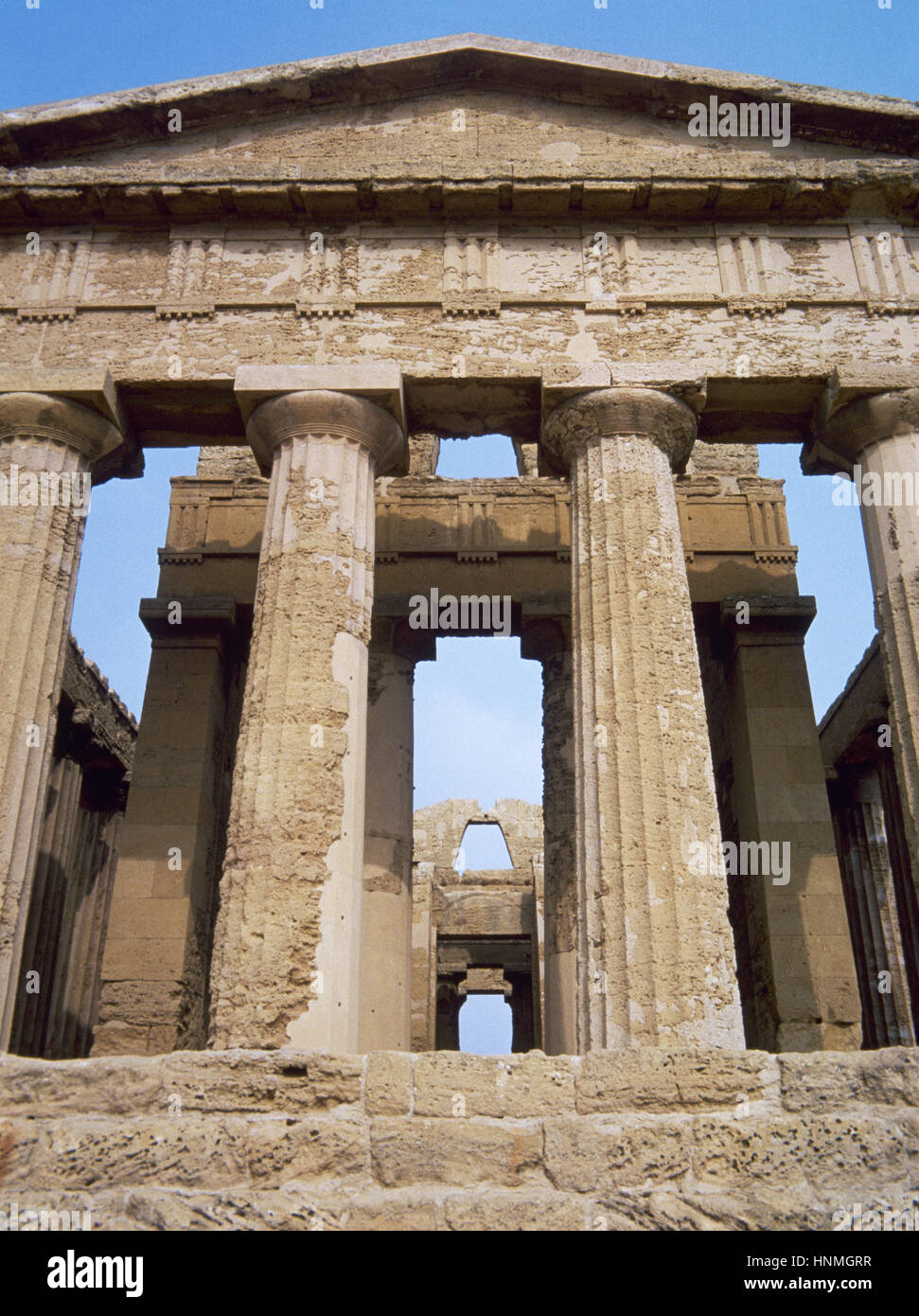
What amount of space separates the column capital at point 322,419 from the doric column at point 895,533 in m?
4.39

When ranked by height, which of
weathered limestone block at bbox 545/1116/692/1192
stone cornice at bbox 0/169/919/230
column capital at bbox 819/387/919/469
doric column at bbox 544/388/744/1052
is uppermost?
stone cornice at bbox 0/169/919/230

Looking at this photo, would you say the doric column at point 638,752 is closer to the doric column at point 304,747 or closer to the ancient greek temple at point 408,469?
the ancient greek temple at point 408,469

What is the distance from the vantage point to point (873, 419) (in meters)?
11.4

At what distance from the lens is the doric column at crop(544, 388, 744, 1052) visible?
28.9ft

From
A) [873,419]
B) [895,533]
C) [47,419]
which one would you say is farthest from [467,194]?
[895,533]

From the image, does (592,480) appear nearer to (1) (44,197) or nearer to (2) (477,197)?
(2) (477,197)

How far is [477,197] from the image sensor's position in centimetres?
1228

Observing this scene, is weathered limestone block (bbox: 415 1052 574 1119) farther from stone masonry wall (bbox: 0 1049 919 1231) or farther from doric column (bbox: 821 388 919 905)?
doric column (bbox: 821 388 919 905)

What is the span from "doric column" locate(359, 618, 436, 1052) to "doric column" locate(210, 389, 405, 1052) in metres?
4.66

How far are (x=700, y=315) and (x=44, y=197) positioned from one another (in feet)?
22.4

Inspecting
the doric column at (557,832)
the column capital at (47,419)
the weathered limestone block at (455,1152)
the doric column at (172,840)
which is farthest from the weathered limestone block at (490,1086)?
the column capital at (47,419)

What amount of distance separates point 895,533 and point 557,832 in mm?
5927

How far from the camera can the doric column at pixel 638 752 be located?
28.9 ft

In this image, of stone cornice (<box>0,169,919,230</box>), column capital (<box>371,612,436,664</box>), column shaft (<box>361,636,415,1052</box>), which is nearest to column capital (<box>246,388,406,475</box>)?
stone cornice (<box>0,169,919,230</box>)
